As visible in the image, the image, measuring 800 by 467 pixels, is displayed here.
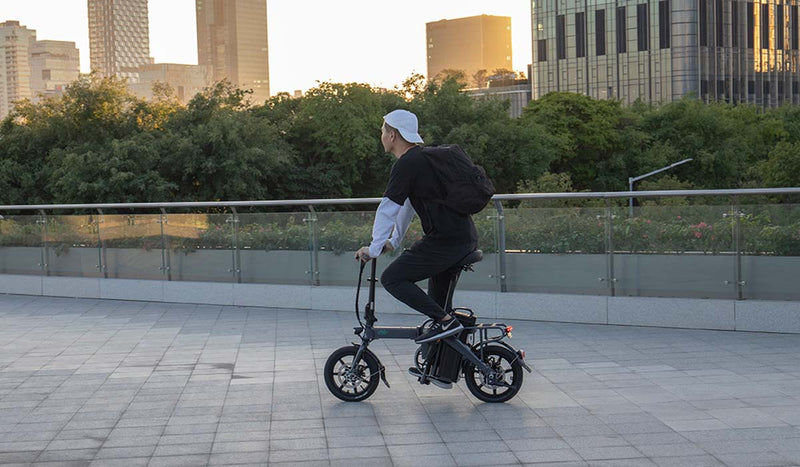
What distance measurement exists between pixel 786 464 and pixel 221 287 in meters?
8.50

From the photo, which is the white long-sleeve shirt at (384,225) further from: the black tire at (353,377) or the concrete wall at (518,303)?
the concrete wall at (518,303)

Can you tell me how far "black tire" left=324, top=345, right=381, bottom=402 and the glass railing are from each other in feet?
12.1

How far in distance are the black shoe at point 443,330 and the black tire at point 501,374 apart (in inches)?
9.7

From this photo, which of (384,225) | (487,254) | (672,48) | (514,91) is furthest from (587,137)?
(384,225)

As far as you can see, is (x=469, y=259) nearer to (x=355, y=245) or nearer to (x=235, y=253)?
(x=355, y=245)

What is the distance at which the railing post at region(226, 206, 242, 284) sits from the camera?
40.3 ft

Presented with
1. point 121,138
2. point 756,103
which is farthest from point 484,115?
point 756,103

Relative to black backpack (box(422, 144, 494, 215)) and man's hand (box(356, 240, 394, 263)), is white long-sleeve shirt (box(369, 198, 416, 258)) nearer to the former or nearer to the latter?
man's hand (box(356, 240, 394, 263))

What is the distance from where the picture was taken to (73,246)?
547 inches

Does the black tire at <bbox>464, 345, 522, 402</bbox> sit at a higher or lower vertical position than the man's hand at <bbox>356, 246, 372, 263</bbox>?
lower

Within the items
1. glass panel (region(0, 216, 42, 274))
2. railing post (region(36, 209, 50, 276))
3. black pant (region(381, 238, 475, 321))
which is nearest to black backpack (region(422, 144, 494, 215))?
black pant (region(381, 238, 475, 321))

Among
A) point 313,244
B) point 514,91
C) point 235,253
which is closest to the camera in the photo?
point 313,244

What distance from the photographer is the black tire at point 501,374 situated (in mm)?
6453

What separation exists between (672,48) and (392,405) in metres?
102
